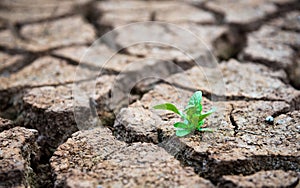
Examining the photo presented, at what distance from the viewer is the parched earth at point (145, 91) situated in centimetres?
150

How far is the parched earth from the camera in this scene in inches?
59.2

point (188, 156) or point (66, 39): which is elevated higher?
point (66, 39)

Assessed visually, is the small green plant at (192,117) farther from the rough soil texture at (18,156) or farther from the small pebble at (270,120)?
the rough soil texture at (18,156)

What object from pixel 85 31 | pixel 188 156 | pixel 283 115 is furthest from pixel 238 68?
pixel 85 31

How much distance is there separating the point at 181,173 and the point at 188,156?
3.9 inches

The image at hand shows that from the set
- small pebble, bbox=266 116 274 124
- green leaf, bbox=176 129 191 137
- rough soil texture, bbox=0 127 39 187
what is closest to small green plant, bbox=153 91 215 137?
green leaf, bbox=176 129 191 137

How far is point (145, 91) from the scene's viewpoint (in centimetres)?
207

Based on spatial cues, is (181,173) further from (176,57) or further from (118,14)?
(118,14)

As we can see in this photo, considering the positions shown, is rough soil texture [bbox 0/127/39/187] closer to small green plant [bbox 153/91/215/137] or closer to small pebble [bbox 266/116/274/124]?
small green plant [bbox 153/91/215/137]

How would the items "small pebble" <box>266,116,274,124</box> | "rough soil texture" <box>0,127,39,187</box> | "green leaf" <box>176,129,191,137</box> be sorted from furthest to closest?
"small pebble" <box>266,116,274,124</box> → "green leaf" <box>176,129,191,137</box> → "rough soil texture" <box>0,127,39,187</box>

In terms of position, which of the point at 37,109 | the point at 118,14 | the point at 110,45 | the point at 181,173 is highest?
the point at 118,14

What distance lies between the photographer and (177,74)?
219cm

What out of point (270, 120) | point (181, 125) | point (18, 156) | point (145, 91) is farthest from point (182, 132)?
point (18, 156)

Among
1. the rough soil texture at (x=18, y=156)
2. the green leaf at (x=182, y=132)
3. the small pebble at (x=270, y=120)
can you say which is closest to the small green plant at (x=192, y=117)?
the green leaf at (x=182, y=132)
